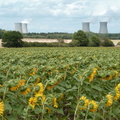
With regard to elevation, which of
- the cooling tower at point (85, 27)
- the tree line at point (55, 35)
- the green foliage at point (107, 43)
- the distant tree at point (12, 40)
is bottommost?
the green foliage at point (107, 43)

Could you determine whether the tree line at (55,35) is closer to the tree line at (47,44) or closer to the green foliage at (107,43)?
the green foliage at (107,43)

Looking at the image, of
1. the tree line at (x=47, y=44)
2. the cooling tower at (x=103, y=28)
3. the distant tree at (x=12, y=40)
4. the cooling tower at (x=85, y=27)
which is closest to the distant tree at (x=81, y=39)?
the tree line at (x=47, y=44)

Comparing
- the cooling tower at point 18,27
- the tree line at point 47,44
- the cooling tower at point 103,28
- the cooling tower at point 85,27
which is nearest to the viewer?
the tree line at point 47,44

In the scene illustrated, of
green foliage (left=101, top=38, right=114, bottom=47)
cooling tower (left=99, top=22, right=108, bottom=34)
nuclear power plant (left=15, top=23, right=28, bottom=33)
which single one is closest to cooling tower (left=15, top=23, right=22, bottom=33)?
nuclear power plant (left=15, top=23, right=28, bottom=33)

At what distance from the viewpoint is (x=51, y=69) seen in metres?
4.35

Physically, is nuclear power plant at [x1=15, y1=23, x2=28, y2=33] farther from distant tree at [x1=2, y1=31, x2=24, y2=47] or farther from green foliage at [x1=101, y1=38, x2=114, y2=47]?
green foliage at [x1=101, y1=38, x2=114, y2=47]

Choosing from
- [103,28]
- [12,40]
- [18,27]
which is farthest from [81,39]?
[12,40]

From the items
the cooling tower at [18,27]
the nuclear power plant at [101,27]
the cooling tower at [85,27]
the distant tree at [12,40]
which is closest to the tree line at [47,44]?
the distant tree at [12,40]

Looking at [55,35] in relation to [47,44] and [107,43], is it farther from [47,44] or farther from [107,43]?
[47,44]

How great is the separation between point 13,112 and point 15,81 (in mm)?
416

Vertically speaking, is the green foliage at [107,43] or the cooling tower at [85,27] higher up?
the cooling tower at [85,27]

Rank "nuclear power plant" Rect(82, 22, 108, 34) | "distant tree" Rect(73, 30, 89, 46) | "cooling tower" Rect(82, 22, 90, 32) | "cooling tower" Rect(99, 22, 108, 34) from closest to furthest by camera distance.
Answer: "cooling tower" Rect(99, 22, 108, 34), "nuclear power plant" Rect(82, 22, 108, 34), "distant tree" Rect(73, 30, 89, 46), "cooling tower" Rect(82, 22, 90, 32)

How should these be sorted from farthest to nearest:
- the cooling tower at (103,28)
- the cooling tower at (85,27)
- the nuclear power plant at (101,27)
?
the cooling tower at (85,27) < the nuclear power plant at (101,27) < the cooling tower at (103,28)

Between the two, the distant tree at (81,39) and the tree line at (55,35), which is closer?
the distant tree at (81,39)
